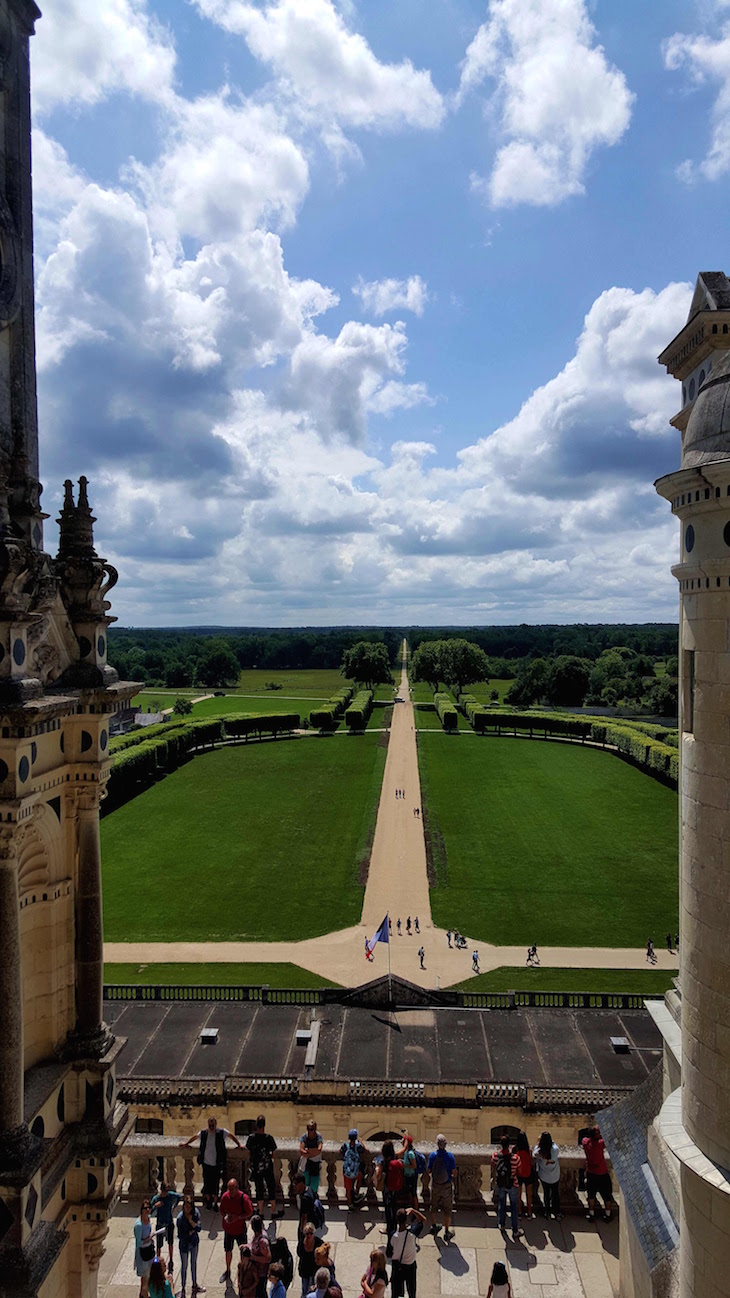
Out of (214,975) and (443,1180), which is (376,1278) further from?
(214,975)

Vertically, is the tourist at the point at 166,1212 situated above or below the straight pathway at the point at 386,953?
above

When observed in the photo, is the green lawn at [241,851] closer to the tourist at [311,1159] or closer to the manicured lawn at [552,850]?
the manicured lawn at [552,850]

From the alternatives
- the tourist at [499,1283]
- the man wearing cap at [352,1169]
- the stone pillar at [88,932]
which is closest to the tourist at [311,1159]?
the man wearing cap at [352,1169]

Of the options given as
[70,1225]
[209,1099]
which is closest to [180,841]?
[209,1099]

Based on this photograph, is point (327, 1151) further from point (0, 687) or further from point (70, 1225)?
point (0, 687)

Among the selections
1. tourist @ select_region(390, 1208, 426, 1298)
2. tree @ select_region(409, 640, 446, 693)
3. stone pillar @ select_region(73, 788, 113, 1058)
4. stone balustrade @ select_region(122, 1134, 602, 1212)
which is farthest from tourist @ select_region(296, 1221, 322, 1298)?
tree @ select_region(409, 640, 446, 693)
